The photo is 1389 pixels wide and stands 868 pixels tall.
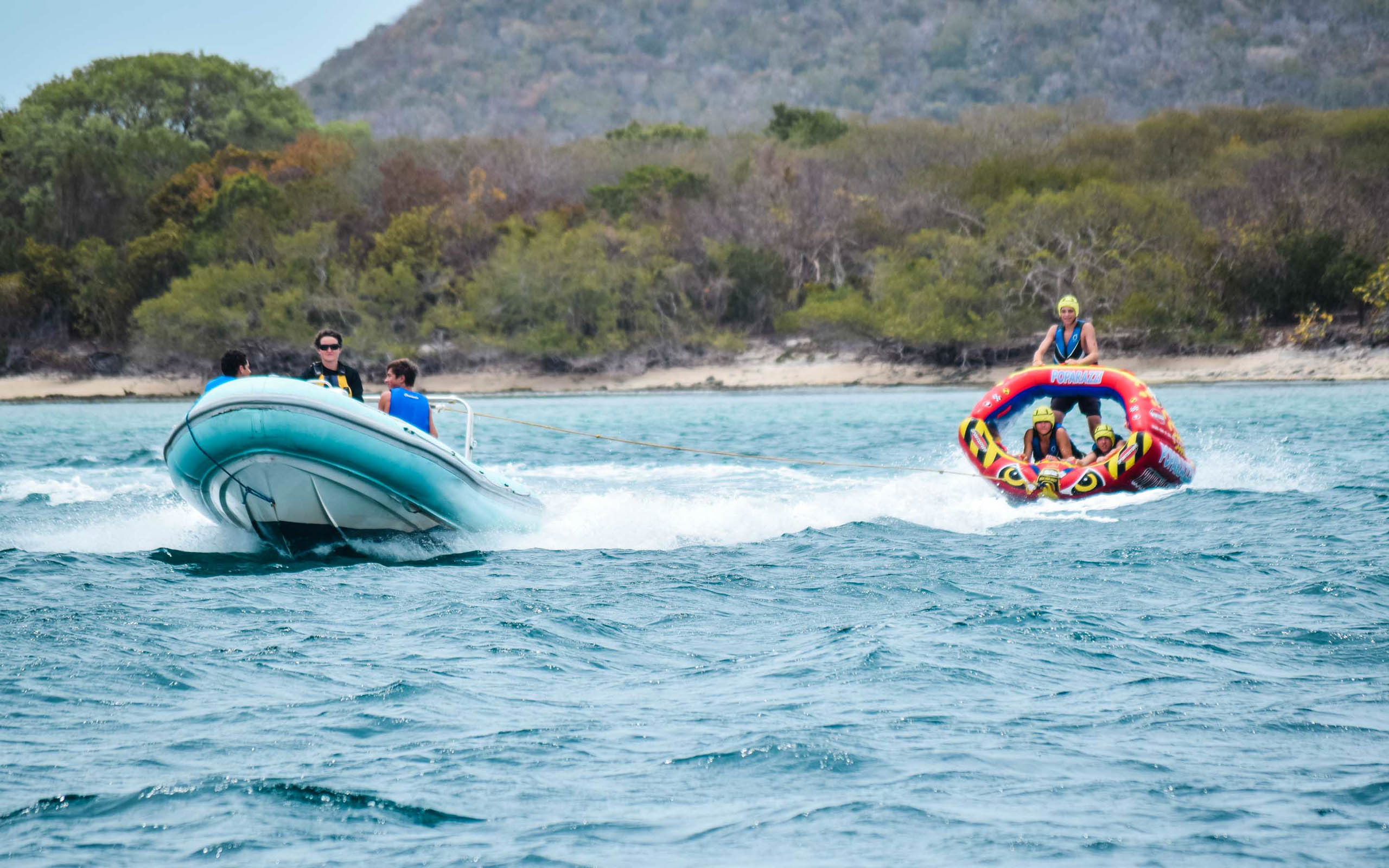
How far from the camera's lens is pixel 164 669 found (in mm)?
5934

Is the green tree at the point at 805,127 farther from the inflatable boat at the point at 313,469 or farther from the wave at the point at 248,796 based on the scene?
the wave at the point at 248,796

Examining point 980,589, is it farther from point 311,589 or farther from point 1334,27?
A: point 1334,27

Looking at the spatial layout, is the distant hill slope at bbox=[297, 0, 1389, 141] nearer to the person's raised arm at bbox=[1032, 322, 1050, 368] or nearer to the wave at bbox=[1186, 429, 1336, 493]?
the wave at bbox=[1186, 429, 1336, 493]

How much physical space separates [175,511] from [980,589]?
647 cm

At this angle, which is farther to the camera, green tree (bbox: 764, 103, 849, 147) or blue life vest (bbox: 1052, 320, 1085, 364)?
green tree (bbox: 764, 103, 849, 147)

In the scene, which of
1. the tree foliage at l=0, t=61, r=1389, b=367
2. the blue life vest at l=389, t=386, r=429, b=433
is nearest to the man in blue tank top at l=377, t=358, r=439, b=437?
the blue life vest at l=389, t=386, r=429, b=433

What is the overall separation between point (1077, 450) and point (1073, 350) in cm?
87

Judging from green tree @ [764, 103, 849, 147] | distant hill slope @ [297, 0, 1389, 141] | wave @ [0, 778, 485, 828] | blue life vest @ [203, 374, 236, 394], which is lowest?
wave @ [0, 778, 485, 828]

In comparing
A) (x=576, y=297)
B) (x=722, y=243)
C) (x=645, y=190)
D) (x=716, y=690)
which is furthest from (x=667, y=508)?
(x=645, y=190)

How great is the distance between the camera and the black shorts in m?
12.5

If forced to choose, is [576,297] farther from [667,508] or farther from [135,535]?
[135,535]

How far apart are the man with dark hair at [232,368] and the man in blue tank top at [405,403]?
0.86 meters

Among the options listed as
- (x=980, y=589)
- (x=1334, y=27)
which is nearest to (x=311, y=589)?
(x=980, y=589)

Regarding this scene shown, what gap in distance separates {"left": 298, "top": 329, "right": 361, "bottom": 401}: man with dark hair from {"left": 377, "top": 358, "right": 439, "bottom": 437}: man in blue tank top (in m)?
0.20
